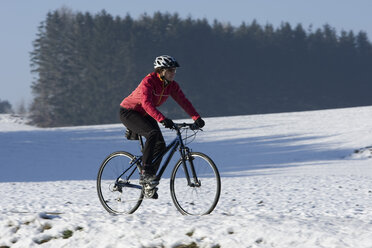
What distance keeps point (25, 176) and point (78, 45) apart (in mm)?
47092

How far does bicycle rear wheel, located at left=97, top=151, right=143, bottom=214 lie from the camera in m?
7.10

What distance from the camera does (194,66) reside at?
7338cm

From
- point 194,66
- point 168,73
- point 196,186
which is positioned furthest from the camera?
point 194,66

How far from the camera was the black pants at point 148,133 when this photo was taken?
649 centimetres

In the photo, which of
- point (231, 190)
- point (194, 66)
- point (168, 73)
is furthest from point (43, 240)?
point (194, 66)

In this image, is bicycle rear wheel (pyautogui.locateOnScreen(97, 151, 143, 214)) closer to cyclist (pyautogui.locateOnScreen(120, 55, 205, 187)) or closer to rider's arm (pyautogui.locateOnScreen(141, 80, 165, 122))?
cyclist (pyautogui.locateOnScreen(120, 55, 205, 187))

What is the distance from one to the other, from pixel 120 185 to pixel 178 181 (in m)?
0.95

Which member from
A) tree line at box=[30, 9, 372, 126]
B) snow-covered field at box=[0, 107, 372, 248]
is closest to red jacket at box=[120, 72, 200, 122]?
snow-covered field at box=[0, 107, 372, 248]

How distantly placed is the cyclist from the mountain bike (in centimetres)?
10

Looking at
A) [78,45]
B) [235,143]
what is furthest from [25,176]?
[78,45]

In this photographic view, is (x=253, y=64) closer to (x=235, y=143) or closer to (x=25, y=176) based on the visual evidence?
(x=235, y=143)

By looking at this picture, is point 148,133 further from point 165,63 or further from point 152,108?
point 165,63

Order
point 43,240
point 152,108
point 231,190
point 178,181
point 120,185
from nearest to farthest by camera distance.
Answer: point 43,240 → point 152,108 → point 178,181 → point 120,185 → point 231,190

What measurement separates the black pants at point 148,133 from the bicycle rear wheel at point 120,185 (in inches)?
15.4
